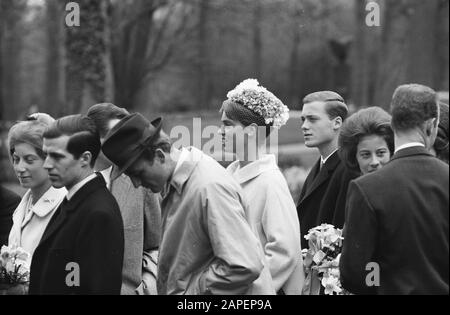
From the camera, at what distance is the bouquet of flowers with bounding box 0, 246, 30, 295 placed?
4684 millimetres

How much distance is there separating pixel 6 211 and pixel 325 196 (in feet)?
7.87

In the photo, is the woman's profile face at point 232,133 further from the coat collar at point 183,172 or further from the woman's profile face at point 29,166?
the woman's profile face at point 29,166

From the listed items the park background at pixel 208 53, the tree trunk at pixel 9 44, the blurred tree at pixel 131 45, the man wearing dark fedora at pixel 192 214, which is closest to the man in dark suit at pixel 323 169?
the man wearing dark fedora at pixel 192 214

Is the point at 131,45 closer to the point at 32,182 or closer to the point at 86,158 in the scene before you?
the point at 32,182

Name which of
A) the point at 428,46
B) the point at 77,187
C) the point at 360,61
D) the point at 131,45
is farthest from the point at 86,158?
the point at 360,61

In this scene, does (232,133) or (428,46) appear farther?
(428,46)

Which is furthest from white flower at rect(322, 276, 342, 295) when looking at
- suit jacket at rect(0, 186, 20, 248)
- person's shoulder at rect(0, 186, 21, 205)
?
person's shoulder at rect(0, 186, 21, 205)

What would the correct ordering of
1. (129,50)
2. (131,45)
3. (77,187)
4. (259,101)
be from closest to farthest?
1. (77,187)
2. (259,101)
3. (129,50)
4. (131,45)

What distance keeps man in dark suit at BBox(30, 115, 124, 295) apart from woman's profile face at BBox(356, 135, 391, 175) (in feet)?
6.17

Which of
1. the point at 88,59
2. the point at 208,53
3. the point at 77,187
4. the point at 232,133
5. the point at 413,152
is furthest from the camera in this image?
the point at 208,53

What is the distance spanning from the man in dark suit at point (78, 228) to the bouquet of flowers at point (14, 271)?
55 cm

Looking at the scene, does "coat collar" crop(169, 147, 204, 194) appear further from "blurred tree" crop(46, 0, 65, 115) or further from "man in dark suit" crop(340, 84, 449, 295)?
"blurred tree" crop(46, 0, 65, 115)

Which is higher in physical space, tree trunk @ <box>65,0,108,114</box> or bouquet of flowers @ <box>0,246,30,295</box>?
tree trunk @ <box>65,0,108,114</box>

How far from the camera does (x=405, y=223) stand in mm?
3799
